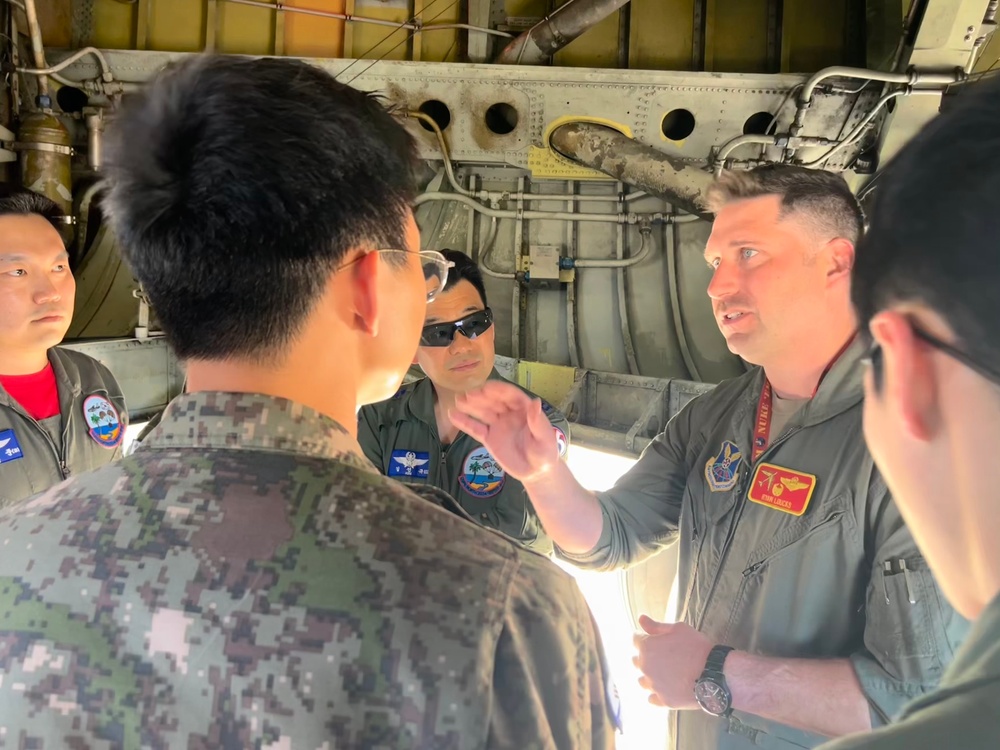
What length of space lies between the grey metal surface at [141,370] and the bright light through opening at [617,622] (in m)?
2.80

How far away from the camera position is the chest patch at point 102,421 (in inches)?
96.9

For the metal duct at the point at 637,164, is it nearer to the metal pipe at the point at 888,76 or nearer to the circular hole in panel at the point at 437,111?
the metal pipe at the point at 888,76

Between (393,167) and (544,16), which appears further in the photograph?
(544,16)

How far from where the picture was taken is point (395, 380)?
101cm

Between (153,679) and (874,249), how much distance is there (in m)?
0.87

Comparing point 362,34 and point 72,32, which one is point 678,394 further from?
point 72,32

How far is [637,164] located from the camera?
4379 mm

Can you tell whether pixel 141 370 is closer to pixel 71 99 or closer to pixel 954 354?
pixel 71 99

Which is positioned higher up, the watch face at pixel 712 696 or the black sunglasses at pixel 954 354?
the black sunglasses at pixel 954 354

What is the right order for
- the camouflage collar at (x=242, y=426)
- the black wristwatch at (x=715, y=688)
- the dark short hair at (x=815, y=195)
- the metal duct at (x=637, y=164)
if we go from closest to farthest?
the camouflage collar at (x=242, y=426) → the black wristwatch at (x=715, y=688) → the dark short hair at (x=815, y=195) → the metal duct at (x=637, y=164)

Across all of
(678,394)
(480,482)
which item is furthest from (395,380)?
(678,394)

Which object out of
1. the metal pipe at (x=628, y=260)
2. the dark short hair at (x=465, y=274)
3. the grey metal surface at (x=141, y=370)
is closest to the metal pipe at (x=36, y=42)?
the grey metal surface at (x=141, y=370)

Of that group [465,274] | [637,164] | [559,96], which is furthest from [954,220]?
[559,96]

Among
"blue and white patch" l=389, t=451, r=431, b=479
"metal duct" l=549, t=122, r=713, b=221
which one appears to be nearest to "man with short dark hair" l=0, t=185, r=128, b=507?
"blue and white patch" l=389, t=451, r=431, b=479
